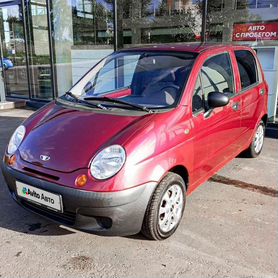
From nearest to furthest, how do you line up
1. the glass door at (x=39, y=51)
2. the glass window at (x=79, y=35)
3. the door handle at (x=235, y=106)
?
the door handle at (x=235, y=106), the glass window at (x=79, y=35), the glass door at (x=39, y=51)

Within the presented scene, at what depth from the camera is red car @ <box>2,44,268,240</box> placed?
99.3 inches

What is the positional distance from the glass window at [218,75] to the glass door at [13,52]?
7.02 m

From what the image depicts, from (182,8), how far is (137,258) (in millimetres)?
5415

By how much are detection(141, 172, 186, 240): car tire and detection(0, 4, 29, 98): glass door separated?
306 inches

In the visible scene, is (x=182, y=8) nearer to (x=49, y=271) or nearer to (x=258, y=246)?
(x=258, y=246)

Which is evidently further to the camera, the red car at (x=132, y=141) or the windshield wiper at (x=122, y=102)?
the windshield wiper at (x=122, y=102)

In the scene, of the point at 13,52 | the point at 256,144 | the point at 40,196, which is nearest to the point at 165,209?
the point at 40,196

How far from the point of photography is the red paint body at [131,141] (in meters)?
2.55

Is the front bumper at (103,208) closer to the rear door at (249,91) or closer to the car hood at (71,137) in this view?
the car hood at (71,137)

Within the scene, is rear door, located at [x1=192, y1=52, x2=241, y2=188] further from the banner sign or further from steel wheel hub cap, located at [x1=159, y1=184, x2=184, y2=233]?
the banner sign

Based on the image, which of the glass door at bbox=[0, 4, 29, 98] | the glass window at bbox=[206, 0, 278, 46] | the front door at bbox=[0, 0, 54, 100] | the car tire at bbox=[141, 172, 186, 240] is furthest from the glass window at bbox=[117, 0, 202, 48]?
the car tire at bbox=[141, 172, 186, 240]

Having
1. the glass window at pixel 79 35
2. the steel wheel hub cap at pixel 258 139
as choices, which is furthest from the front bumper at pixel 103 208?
the glass window at pixel 79 35

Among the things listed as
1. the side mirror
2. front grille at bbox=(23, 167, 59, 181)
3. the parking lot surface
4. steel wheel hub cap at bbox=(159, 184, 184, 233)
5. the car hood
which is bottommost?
the parking lot surface

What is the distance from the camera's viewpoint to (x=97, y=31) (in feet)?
25.7
